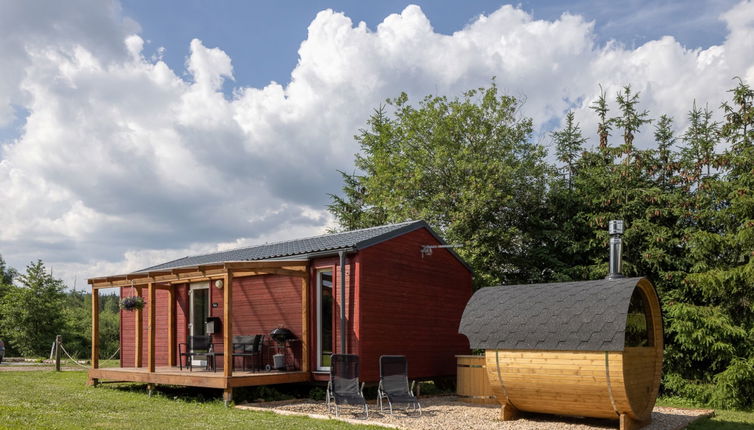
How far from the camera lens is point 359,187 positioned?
30.4 m

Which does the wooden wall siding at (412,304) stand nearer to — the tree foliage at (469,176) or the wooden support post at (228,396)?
the wooden support post at (228,396)

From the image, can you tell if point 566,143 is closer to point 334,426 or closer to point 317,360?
point 317,360

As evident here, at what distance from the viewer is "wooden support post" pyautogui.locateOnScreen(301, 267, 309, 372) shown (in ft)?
41.5

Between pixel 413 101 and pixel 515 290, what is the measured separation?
1613cm

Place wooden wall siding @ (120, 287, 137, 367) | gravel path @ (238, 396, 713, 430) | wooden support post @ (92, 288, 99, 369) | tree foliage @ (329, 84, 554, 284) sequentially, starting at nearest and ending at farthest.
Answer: gravel path @ (238, 396, 713, 430) → wooden support post @ (92, 288, 99, 369) → wooden wall siding @ (120, 287, 137, 367) → tree foliage @ (329, 84, 554, 284)

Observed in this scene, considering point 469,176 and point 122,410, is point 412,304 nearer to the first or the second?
point 122,410

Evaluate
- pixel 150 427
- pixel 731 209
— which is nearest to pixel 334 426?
pixel 150 427

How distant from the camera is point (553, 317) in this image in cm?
962

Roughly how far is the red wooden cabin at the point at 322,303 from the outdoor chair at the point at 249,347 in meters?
0.28

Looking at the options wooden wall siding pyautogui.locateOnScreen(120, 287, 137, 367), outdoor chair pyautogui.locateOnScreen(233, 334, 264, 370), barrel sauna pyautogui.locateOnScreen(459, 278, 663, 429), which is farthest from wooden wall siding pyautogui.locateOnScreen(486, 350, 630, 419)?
wooden wall siding pyautogui.locateOnScreen(120, 287, 137, 367)

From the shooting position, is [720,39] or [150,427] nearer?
[150,427]

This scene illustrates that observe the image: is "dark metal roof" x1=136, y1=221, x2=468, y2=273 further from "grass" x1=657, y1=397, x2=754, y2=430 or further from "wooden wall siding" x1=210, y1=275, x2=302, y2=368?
"grass" x1=657, y1=397, x2=754, y2=430

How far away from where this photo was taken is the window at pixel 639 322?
959cm

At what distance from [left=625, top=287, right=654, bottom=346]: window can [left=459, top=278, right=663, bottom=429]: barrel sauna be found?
2 centimetres
